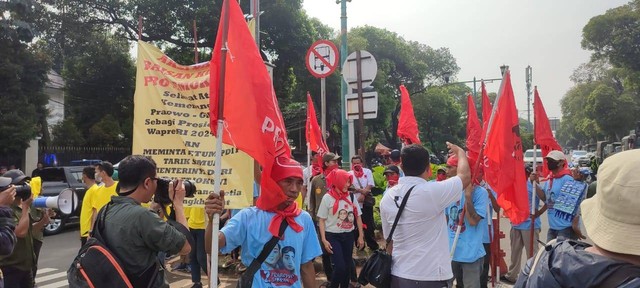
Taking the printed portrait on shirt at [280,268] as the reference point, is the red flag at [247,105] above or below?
above

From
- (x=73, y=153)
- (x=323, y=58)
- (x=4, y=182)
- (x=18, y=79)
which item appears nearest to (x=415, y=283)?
(x=4, y=182)

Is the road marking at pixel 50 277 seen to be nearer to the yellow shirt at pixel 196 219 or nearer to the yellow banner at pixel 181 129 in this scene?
the yellow shirt at pixel 196 219

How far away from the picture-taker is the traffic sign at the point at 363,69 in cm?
783

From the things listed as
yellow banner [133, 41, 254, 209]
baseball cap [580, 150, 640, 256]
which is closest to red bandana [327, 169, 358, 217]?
yellow banner [133, 41, 254, 209]

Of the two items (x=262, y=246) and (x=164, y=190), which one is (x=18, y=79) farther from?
(x=262, y=246)

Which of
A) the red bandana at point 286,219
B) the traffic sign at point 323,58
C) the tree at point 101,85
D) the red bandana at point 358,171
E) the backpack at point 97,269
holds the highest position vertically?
the tree at point 101,85

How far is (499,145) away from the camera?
4660 mm

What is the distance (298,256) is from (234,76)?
1.19 meters

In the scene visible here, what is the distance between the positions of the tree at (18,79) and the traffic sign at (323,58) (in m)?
12.9

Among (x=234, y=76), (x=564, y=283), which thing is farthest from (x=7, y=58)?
(x=564, y=283)

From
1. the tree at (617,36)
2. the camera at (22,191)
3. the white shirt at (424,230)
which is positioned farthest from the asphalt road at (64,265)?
the tree at (617,36)

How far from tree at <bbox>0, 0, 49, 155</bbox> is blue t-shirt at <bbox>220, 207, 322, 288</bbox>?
16.9m

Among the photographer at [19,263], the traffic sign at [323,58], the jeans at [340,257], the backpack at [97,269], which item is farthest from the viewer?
the traffic sign at [323,58]

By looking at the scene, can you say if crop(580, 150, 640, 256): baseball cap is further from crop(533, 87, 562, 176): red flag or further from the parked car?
the parked car
